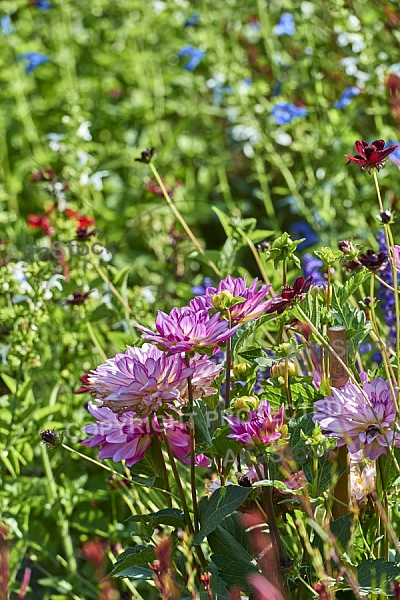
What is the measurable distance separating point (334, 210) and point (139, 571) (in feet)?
5.01

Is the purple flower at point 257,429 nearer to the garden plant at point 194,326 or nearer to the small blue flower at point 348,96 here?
the garden plant at point 194,326

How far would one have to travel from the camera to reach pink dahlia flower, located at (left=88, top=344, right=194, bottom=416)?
0.93 m

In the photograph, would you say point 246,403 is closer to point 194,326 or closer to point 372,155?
point 194,326

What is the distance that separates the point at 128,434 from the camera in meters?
0.97

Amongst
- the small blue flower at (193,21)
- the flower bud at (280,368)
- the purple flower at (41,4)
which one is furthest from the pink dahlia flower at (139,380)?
the purple flower at (41,4)

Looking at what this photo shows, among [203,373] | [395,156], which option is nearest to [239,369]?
[203,373]

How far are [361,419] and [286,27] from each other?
1963 millimetres

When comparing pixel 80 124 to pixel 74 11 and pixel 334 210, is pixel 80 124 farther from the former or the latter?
pixel 74 11

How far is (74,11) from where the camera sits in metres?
3.50

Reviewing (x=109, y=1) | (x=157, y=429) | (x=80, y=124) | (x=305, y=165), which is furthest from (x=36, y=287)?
(x=109, y=1)

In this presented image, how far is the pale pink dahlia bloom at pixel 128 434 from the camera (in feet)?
3.20

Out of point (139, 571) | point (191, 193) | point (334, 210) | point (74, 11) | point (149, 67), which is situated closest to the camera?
point (139, 571)

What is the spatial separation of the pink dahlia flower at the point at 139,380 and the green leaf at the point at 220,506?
0.12m

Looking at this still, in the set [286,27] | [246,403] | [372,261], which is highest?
[372,261]
